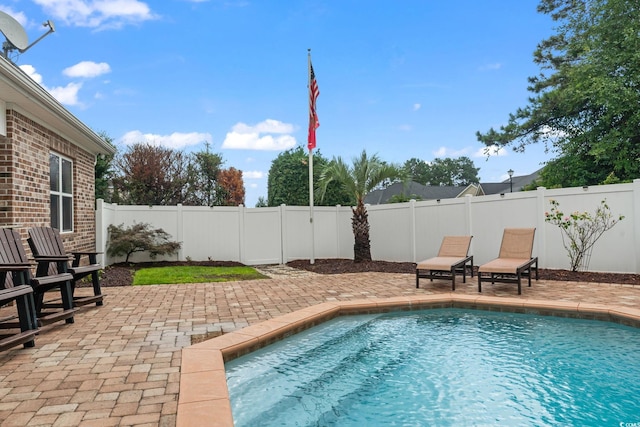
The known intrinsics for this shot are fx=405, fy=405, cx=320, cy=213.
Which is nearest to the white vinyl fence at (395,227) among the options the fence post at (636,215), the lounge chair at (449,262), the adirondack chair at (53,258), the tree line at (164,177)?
the fence post at (636,215)

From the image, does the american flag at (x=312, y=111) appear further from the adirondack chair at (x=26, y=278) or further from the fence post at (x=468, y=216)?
the adirondack chair at (x=26, y=278)

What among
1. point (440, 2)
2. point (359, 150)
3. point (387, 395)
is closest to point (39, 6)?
point (359, 150)

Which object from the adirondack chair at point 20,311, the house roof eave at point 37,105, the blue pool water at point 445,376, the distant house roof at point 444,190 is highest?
the distant house roof at point 444,190

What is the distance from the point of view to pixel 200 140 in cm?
2339

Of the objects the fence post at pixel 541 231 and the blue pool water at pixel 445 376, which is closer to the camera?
the blue pool water at pixel 445 376

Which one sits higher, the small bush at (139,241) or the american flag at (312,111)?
the american flag at (312,111)

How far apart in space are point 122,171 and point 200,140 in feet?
14.8

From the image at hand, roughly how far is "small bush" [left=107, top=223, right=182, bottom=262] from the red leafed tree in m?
11.2

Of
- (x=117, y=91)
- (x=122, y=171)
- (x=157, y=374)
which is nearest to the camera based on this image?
(x=157, y=374)

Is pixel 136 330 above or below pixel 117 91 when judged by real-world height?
below

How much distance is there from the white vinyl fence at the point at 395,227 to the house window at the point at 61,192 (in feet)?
5.97

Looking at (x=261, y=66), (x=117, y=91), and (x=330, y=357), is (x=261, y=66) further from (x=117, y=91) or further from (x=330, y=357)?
(x=330, y=357)

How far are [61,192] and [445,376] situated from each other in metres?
8.19

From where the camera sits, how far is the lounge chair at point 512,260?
6930 mm
